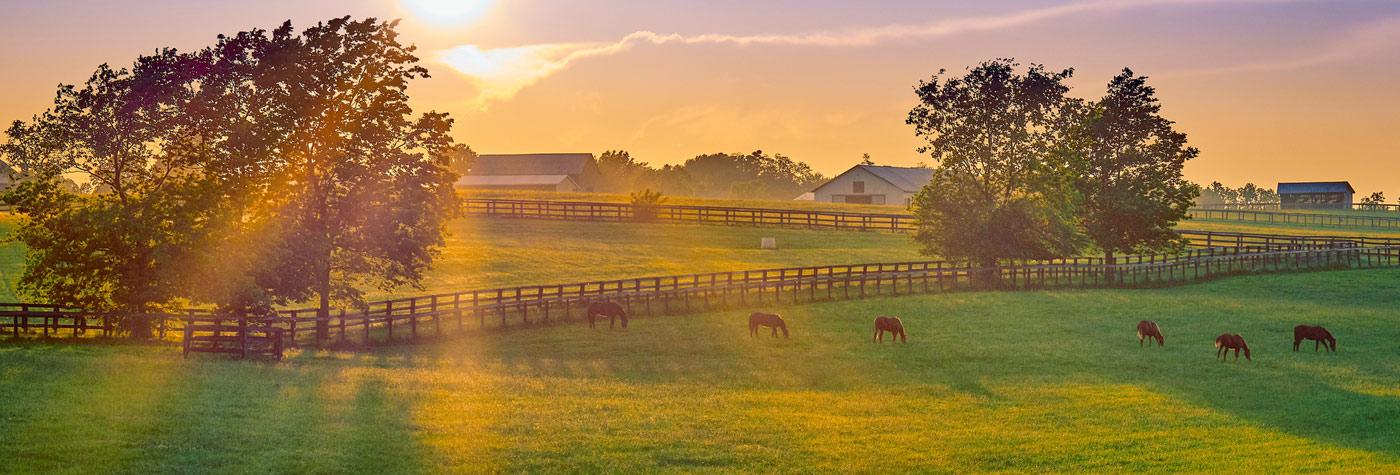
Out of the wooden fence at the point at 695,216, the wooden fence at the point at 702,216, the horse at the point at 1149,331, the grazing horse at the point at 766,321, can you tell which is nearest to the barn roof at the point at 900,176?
the wooden fence at the point at 695,216

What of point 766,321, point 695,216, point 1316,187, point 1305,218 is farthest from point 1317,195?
point 766,321

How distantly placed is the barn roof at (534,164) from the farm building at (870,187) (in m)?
34.0

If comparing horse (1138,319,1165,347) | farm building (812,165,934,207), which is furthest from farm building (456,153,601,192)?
horse (1138,319,1165,347)

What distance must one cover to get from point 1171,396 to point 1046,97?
30275 mm

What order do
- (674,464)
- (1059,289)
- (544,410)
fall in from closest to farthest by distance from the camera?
(674,464) → (544,410) → (1059,289)

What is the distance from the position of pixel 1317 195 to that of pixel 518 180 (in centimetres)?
10237

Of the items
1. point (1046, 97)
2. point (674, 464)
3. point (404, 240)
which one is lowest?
point (674, 464)

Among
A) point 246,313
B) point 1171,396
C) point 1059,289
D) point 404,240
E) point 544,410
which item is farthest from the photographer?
point 1059,289

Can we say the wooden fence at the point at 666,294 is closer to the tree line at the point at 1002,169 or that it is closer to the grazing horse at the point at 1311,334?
the tree line at the point at 1002,169

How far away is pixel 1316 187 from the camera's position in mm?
168250

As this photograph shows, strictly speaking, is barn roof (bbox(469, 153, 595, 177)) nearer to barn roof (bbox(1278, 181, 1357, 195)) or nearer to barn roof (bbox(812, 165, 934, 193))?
barn roof (bbox(812, 165, 934, 193))

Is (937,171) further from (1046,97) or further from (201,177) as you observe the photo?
(201,177)

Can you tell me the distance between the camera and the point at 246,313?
34250mm

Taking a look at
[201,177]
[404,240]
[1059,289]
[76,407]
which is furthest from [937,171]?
[76,407]
